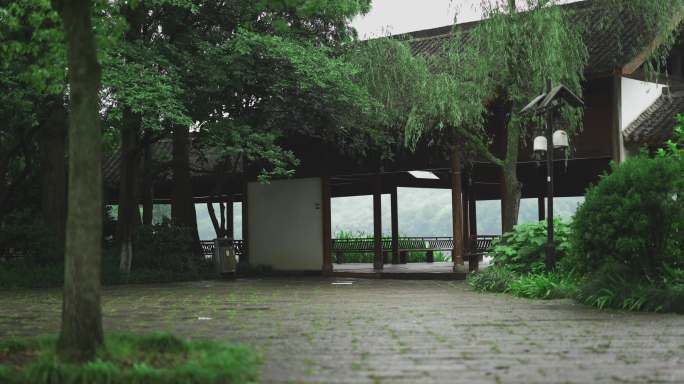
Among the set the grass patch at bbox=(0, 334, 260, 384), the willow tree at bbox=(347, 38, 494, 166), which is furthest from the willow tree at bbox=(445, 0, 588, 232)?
the grass patch at bbox=(0, 334, 260, 384)

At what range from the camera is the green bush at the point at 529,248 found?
1389 centimetres

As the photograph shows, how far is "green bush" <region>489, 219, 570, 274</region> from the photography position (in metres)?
13.9

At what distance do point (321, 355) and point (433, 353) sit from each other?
2.68ft

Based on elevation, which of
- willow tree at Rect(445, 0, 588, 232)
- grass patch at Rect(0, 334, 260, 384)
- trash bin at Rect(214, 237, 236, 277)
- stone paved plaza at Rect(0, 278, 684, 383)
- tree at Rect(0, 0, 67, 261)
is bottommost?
stone paved plaza at Rect(0, 278, 684, 383)

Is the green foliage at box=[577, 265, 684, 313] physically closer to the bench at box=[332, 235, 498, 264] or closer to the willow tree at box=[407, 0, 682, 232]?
the willow tree at box=[407, 0, 682, 232]

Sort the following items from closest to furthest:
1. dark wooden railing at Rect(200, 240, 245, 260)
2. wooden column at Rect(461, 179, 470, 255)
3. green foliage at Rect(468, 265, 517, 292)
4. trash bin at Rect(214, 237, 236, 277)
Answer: green foliage at Rect(468, 265, 517, 292) → trash bin at Rect(214, 237, 236, 277) → dark wooden railing at Rect(200, 240, 245, 260) → wooden column at Rect(461, 179, 470, 255)

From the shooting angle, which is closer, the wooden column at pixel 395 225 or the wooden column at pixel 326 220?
the wooden column at pixel 326 220

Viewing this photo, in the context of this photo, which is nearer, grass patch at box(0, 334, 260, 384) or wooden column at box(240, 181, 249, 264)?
grass patch at box(0, 334, 260, 384)

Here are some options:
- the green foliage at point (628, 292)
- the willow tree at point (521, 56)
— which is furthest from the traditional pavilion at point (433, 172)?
the green foliage at point (628, 292)

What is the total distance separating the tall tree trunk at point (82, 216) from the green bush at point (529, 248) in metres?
9.50

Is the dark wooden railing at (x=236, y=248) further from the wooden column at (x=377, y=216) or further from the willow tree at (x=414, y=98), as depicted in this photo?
the willow tree at (x=414, y=98)

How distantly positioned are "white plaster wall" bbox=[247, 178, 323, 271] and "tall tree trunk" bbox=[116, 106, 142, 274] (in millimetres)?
3880

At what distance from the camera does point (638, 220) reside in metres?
10.2

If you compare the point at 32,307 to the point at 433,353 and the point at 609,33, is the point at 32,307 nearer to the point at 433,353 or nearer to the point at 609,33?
the point at 433,353
